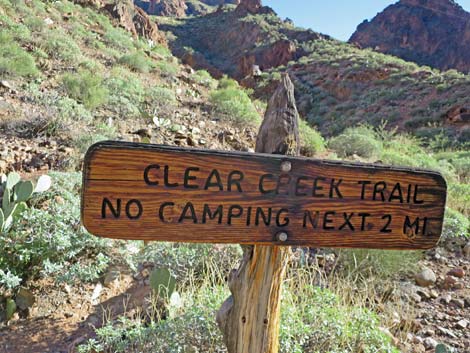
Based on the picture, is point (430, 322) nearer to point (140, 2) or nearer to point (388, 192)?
point (388, 192)

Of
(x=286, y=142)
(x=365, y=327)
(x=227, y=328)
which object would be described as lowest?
(x=365, y=327)

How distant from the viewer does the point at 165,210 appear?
1.24 m

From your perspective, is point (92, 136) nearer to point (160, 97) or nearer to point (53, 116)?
point (53, 116)

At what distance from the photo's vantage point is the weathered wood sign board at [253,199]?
47.3 inches

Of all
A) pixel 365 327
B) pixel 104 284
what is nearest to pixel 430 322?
pixel 365 327

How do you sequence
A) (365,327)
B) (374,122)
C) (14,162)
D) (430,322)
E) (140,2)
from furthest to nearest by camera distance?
1. (140,2)
2. (374,122)
3. (14,162)
4. (430,322)
5. (365,327)

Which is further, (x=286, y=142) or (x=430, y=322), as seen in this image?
(x=430, y=322)

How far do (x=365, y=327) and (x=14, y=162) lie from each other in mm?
3970

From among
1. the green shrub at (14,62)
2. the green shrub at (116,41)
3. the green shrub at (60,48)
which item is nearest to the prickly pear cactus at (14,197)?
the green shrub at (14,62)

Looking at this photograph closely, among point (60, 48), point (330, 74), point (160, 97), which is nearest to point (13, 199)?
point (160, 97)

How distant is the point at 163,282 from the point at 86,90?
16.5ft

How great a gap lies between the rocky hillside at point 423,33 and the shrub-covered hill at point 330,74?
49.1 ft

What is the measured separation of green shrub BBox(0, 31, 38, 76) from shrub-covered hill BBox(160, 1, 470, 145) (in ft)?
40.4

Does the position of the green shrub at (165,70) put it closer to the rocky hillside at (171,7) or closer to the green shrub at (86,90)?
the green shrub at (86,90)
